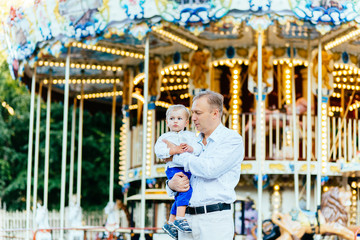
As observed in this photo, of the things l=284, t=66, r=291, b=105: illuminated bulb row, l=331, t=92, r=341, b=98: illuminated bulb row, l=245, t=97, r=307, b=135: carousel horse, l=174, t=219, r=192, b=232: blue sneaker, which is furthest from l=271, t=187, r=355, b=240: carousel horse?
l=174, t=219, r=192, b=232: blue sneaker

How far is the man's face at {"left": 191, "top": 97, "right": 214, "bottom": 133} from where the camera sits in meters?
6.08

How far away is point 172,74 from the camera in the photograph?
19.0m

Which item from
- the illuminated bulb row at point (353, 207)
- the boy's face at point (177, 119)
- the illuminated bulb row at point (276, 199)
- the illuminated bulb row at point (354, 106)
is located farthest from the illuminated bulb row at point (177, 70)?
the boy's face at point (177, 119)

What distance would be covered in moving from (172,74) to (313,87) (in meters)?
3.63

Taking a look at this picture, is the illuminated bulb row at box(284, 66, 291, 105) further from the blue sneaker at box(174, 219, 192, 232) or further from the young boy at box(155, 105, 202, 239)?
the blue sneaker at box(174, 219, 192, 232)

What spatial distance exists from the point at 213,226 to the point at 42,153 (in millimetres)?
25917

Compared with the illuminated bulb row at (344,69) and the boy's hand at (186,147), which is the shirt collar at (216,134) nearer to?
the boy's hand at (186,147)

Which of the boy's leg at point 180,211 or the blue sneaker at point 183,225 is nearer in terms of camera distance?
the blue sneaker at point 183,225

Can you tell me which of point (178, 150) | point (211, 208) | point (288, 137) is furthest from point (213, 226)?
point (288, 137)

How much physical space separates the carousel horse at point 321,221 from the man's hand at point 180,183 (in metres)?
7.73

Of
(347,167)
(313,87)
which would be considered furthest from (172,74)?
(347,167)

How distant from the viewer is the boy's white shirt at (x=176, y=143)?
635 centimetres

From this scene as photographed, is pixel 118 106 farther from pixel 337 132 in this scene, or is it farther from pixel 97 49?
pixel 337 132

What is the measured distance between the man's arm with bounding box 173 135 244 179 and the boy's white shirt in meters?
0.23
